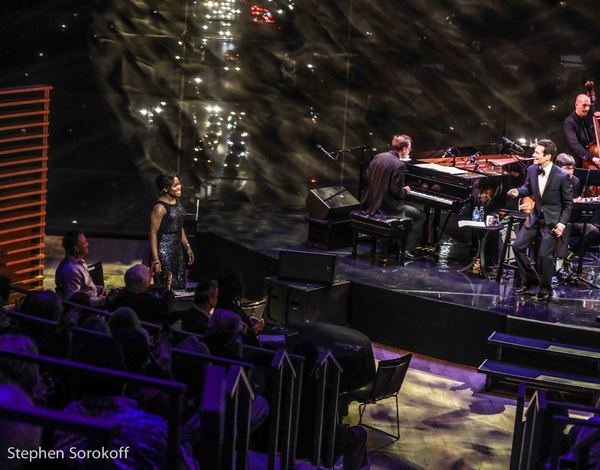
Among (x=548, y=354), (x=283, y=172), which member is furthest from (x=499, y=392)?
(x=283, y=172)

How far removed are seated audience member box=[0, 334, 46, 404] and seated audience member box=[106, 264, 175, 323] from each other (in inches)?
98.2

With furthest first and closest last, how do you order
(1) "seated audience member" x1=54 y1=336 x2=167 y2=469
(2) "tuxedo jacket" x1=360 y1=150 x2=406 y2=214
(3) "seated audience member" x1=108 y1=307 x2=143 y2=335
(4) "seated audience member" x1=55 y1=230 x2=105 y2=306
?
(2) "tuxedo jacket" x1=360 y1=150 x2=406 y2=214
(4) "seated audience member" x1=55 y1=230 x2=105 y2=306
(3) "seated audience member" x1=108 y1=307 x2=143 y2=335
(1) "seated audience member" x1=54 y1=336 x2=167 y2=469

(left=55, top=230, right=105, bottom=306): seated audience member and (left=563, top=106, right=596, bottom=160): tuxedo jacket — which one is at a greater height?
(left=563, top=106, right=596, bottom=160): tuxedo jacket

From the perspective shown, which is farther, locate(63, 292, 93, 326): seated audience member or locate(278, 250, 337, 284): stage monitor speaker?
locate(278, 250, 337, 284): stage monitor speaker

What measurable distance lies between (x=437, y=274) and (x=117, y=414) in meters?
6.73

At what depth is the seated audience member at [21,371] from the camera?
399 centimetres

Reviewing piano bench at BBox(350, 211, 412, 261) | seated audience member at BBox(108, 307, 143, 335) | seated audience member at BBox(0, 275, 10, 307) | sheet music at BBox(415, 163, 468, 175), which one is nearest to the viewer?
seated audience member at BBox(108, 307, 143, 335)

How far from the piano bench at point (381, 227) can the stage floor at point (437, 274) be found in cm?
24

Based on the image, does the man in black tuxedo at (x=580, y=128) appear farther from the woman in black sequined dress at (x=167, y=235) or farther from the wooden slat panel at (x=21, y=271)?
the wooden slat panel at (x=21, y=271)

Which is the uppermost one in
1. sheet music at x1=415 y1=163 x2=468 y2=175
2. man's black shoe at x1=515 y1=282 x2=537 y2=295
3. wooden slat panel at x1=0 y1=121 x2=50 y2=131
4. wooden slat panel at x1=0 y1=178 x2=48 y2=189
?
wooden slat panel at x1=0 y1=121 x2=50 y2=131

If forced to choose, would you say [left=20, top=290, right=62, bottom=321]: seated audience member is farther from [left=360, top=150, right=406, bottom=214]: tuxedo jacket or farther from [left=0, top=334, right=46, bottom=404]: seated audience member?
[left=360, top=150, right=406, bottom=214]: tuxedo jacket

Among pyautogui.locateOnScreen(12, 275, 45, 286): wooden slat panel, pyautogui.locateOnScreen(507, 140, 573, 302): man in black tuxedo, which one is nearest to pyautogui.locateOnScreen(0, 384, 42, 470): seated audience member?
pyautogui.locateOnScreen(12, 275, 45, 286): wooden slat panel

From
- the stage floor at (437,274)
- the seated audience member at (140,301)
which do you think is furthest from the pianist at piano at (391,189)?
the seated audience member at (140,301)

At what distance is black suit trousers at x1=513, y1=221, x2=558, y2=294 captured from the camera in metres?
9.10
